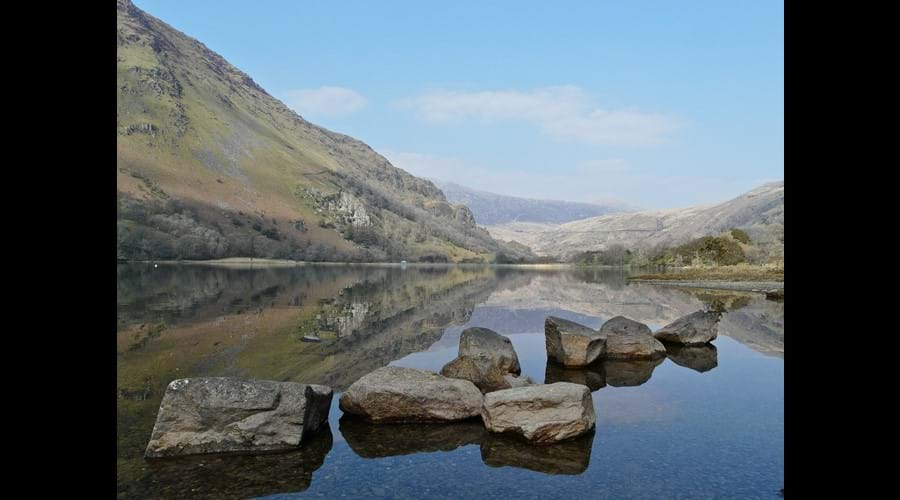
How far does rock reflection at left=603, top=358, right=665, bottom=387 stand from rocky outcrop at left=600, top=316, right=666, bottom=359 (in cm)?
28

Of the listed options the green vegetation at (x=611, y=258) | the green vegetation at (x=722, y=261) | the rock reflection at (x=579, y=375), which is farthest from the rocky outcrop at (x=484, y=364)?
the green vegetation at (x=611, y=258)

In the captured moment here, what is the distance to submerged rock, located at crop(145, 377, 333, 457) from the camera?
10.2 meters

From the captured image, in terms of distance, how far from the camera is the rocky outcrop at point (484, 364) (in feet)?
51.6

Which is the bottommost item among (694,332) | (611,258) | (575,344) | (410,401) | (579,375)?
(579,375)

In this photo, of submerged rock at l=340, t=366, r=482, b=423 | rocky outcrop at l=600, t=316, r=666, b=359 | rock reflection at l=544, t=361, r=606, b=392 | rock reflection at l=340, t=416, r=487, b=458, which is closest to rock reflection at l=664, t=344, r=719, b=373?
rocky outcrop at l=600, t=316, r=666, b=359

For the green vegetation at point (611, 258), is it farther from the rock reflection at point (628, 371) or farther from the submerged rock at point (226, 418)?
the submerged rock at point (226, 418)

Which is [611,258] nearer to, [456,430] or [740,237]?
[740,237]

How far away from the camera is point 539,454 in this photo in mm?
10391

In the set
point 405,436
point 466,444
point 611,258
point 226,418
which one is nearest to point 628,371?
point 466,444

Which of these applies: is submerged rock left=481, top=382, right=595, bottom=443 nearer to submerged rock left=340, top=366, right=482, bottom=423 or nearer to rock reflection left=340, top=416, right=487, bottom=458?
rock reflection left=340, top=416, right=487, bottom=458

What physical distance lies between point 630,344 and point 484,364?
21.9 ft

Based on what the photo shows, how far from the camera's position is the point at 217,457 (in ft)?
32.8
